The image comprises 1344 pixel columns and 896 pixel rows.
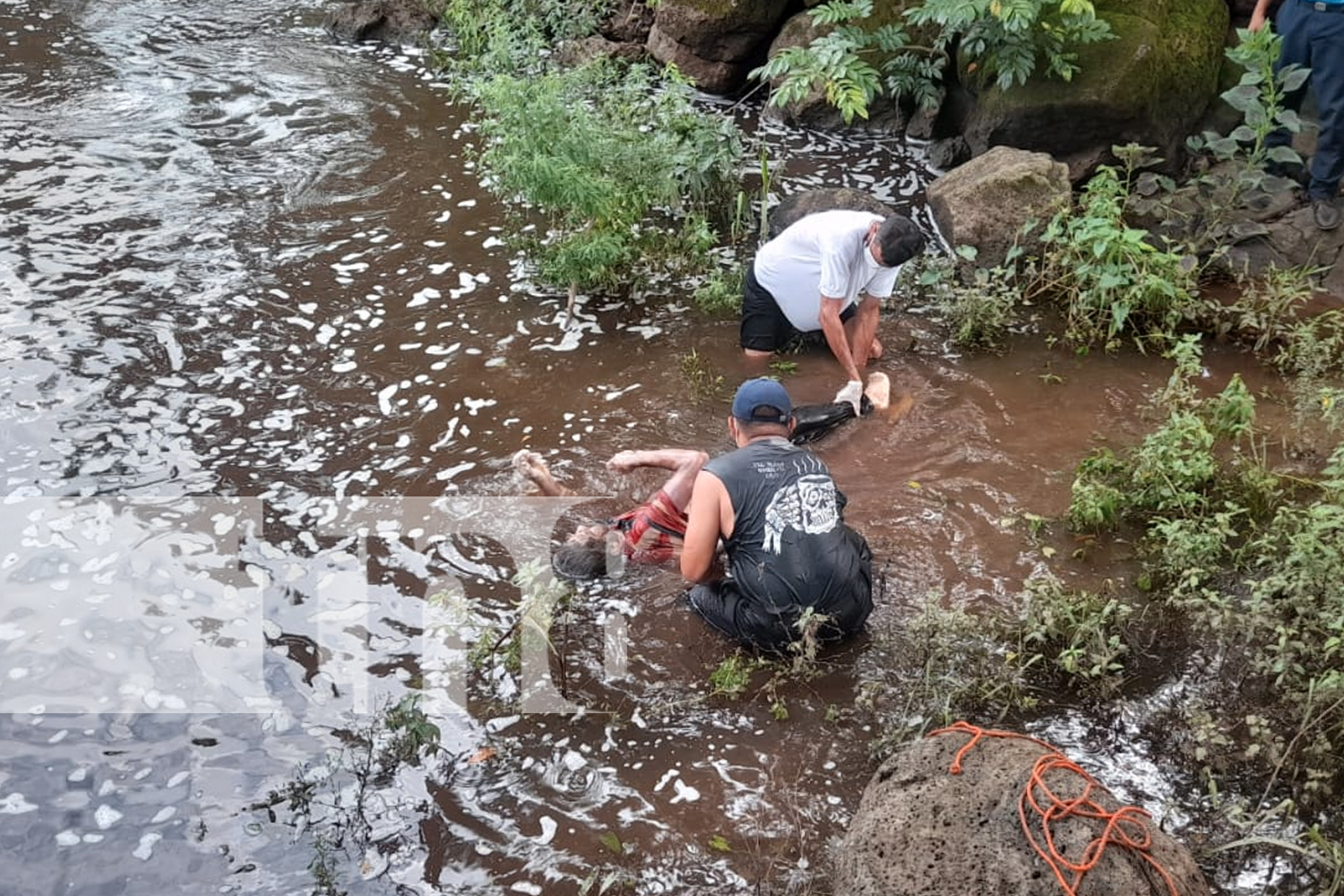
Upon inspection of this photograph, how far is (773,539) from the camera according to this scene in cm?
541

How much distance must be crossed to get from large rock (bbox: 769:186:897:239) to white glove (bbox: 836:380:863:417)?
6.98ft

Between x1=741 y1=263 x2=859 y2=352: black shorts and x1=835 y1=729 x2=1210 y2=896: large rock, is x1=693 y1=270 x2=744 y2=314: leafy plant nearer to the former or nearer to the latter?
x1=741 y1=263 x2=859 y2=352: black shorts

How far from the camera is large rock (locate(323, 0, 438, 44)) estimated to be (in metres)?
13.5

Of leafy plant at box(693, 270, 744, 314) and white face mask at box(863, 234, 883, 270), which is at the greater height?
white face mask at box(863, 234, 883, 270)

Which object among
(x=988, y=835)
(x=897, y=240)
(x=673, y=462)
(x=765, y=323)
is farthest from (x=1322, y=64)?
(x=988, y=835)

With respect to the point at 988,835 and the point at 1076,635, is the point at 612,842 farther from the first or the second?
the point at 1076,635

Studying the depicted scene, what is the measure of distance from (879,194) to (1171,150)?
237cm

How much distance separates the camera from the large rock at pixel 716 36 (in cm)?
1136

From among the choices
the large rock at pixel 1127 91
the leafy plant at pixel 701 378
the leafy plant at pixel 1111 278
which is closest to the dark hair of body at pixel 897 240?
the leafy plant at pixel 701 378

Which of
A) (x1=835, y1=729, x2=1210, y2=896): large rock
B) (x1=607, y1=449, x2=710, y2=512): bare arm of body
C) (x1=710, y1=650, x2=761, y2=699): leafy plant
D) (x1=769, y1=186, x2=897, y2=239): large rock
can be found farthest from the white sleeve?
(x1=835, y1=729, x2=1210, y2=896): large rock

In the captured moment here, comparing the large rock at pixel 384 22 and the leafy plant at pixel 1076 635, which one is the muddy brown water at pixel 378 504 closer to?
the leafy plant at pixel 1076 635

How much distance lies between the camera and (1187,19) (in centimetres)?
962

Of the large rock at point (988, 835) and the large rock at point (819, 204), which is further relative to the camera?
the large rock at point (819, 204)

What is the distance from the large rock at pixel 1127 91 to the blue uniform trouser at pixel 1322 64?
940mm
